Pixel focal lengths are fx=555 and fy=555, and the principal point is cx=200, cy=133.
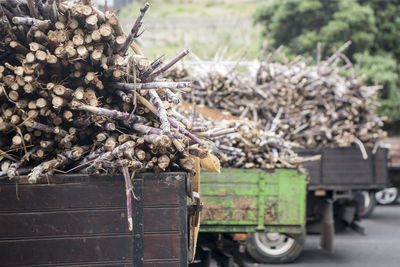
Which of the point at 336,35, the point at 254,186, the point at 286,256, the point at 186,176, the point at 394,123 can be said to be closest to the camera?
the point at 186,176

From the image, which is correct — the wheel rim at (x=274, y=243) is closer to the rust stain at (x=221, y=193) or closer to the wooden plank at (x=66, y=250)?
the rust stain at (x=221, y=193)

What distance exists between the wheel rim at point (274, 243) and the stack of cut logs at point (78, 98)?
4781mm

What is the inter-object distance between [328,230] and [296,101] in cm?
259

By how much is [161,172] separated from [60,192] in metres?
0.74

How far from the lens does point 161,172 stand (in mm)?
4055

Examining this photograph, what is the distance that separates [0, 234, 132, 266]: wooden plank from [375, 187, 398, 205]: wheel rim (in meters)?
12.3

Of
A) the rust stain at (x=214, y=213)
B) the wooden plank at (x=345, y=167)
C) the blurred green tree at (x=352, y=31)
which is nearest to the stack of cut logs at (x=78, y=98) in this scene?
the rust stain at (x=214, y=213)

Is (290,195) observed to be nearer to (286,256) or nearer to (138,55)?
(286,256)

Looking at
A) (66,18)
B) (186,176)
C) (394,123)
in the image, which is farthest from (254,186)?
(394,123)

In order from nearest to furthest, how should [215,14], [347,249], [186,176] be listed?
1. [186,176]
2. [347,249]
3. [215,14]

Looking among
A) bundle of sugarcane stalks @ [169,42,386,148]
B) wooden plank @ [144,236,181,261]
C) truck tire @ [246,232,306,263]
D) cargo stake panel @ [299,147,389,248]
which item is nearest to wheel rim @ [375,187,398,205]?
bundle of sugarcane stalks @ [169,42,386,148]

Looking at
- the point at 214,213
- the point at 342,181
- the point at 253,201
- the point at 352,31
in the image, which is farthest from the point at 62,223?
the point at 352,31

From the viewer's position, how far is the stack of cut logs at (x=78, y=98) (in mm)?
3938

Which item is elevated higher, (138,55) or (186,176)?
(138,55)
